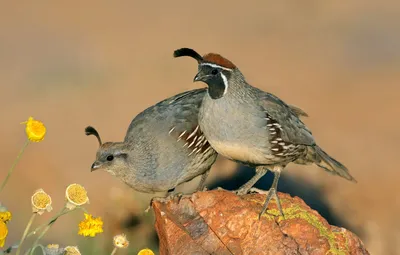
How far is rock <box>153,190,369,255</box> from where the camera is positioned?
518cm

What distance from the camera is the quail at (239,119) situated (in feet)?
17.4

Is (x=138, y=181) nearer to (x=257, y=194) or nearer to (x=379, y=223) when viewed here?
(x=257, y=194)

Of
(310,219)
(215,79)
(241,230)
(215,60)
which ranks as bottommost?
(241,230)

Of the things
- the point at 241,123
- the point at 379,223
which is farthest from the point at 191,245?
the point at 379,223

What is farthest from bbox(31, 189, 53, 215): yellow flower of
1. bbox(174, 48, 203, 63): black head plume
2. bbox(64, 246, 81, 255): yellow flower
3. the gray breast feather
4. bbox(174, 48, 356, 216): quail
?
the gray breast feather

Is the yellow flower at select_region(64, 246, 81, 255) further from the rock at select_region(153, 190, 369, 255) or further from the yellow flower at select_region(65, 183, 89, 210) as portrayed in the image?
the rock at select_region(153, 190, 369, 255)

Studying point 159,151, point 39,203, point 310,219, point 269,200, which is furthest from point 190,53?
point 39,203

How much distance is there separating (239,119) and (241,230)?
23.7 inches

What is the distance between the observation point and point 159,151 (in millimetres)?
5676

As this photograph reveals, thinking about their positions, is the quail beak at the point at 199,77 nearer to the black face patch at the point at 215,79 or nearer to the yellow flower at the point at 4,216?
the black face patch at the point at 215,79

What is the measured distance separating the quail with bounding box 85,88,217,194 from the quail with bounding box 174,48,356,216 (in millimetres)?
319

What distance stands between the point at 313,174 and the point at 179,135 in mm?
2177

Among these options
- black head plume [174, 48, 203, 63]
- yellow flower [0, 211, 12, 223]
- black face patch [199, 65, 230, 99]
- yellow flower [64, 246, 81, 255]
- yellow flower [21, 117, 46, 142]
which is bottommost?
yellow flower [64, 246, 81, 255]

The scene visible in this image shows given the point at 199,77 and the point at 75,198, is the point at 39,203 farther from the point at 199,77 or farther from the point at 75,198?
the point at 199,77
